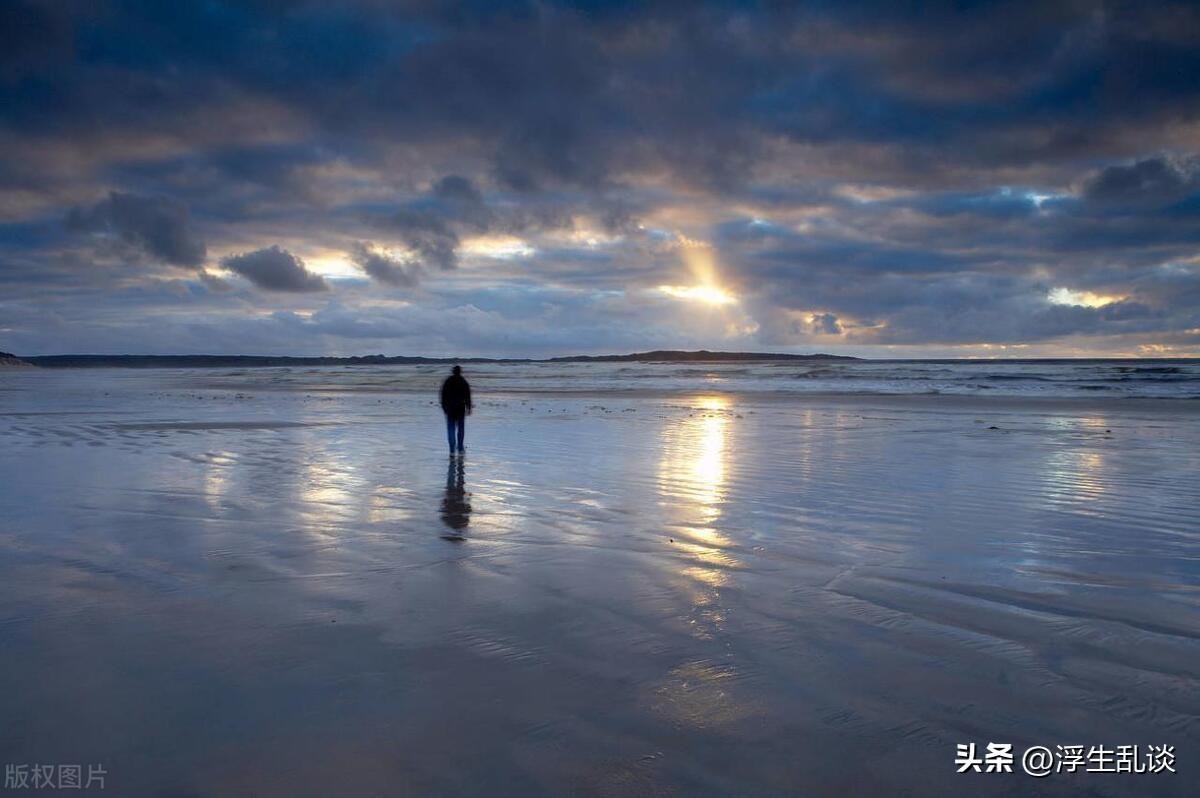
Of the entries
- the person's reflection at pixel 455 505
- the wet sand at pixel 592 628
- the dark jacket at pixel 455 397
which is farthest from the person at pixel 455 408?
the wet sand at pixel 592 628

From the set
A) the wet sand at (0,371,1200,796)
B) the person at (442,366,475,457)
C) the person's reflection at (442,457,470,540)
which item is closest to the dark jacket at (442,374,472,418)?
the person at (442,366,475,457)

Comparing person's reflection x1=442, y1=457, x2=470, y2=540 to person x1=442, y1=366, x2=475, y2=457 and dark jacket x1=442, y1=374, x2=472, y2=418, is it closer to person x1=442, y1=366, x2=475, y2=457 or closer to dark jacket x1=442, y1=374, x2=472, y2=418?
person x1=442, y1=366, x2=475, y2=457

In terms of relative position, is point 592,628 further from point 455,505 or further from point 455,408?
point 455,408

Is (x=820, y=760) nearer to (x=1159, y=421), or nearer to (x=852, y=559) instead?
(x=852, y=559)

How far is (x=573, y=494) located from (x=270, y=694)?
666 cm

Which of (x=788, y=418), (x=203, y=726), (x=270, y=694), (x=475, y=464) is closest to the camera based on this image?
(x=203, y=726)

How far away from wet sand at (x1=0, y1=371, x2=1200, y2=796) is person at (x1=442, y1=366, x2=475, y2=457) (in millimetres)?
2886

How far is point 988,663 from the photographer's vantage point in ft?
15.8

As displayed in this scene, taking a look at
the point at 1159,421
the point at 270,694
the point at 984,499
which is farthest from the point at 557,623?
the point at 1159,421

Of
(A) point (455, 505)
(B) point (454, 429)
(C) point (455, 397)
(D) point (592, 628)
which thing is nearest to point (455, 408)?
(C) point (455, 397)

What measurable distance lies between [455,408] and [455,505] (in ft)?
18.6

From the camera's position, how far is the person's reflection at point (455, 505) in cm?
858

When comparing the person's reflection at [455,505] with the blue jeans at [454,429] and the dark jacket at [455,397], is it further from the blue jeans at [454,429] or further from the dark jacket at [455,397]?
the dark jacket at [455,397]

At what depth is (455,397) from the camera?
51.3ft
